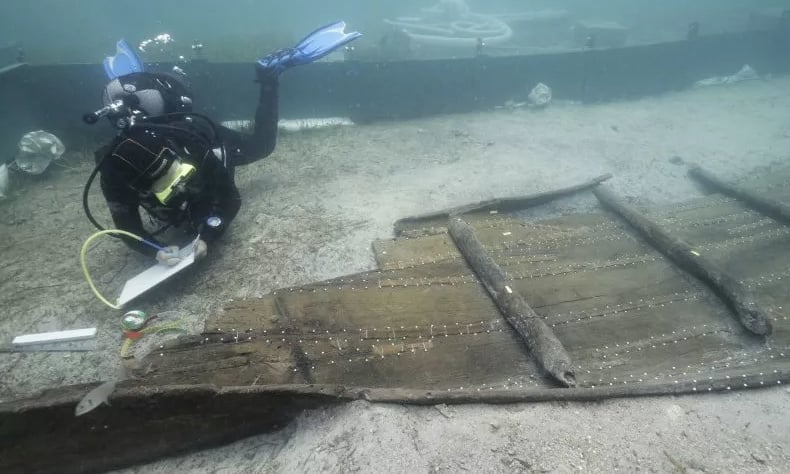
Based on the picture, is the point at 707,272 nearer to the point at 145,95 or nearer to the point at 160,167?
the point at 160,167

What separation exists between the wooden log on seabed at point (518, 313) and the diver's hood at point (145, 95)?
3.69 m

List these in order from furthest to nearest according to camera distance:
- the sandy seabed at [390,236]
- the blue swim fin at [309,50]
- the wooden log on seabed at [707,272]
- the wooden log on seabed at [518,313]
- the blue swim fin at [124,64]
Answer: the blue swim fin at [309,50] < the blue swim fin at [124,64] < the wooden log on seabed at [707,272] < the wooden log on seabed at [518,313] < the sandy seabed at [390,236]

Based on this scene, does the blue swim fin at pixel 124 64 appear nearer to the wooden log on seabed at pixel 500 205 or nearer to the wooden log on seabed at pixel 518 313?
the wooden log on seabed at pixel 500 205

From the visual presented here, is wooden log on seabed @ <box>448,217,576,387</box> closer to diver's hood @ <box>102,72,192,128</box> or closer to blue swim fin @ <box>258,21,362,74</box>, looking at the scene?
diver's hood @ <box>102,72,192,128</box>

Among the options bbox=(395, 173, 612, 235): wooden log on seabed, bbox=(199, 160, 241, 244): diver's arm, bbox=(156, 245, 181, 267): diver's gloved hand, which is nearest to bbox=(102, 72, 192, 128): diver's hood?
bbox=(199, 160, 241, 244): diver's arm

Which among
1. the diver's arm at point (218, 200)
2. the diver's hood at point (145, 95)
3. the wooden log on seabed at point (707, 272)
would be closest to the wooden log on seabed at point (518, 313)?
the wooden log on seabed at point (707, 272)

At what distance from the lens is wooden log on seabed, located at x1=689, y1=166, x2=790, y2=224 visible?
523 centimetres

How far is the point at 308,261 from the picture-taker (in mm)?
4746

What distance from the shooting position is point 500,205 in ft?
18.2

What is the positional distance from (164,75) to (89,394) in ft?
14.3

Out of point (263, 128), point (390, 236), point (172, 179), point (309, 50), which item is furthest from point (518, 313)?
point (309, 50)

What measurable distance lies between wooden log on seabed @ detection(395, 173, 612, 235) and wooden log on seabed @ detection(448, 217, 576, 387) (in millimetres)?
807

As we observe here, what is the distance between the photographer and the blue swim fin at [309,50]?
638cm

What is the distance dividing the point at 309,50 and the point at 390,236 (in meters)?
3.77
